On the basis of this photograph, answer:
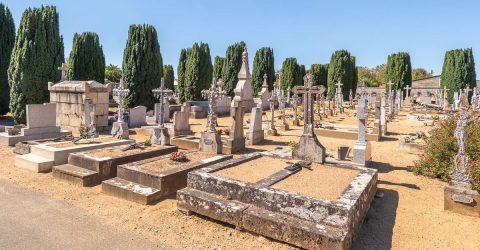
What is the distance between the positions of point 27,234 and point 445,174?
948 cm

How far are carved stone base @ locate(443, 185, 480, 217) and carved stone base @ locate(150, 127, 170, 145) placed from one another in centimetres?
889

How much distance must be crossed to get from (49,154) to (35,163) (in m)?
0.48

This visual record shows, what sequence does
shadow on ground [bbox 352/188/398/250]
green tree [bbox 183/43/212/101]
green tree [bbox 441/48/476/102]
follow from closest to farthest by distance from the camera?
shadow on ground [bbox 352/188/398/250] < green tree [bbox 183/43/212/101] < green tree [bbox 441/48/476/102]

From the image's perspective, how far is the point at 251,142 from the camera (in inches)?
532

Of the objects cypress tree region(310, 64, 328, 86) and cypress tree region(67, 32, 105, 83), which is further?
cypress tree region(310, 64, 328, 86)

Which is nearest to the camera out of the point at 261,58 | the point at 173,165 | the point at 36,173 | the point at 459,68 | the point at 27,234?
the point at 27,234

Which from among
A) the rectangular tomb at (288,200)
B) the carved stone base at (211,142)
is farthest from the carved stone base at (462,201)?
the carved stone base at (211,142)

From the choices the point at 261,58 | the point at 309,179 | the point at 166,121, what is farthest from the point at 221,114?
the point at 309,179

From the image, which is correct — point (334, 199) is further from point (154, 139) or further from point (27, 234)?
A: point (154, 139)

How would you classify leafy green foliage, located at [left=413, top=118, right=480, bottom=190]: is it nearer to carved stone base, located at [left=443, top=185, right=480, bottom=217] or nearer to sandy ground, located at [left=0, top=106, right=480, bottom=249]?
sandy ground, located at [left=0, top=106, right=480, bottom=249]

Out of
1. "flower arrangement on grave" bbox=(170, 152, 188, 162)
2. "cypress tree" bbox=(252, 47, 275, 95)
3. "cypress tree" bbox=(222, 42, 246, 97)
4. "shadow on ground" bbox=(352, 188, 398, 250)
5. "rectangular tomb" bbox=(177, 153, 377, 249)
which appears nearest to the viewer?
"rectangular tomb" bbox=(177, 153, 377, 249)

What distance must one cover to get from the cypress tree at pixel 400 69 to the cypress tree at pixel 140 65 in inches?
1341

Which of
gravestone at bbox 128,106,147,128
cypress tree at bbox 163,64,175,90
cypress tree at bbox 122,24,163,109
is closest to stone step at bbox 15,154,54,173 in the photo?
gravestone at bbox 128,106,147,128

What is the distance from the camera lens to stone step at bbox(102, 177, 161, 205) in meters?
6.46
